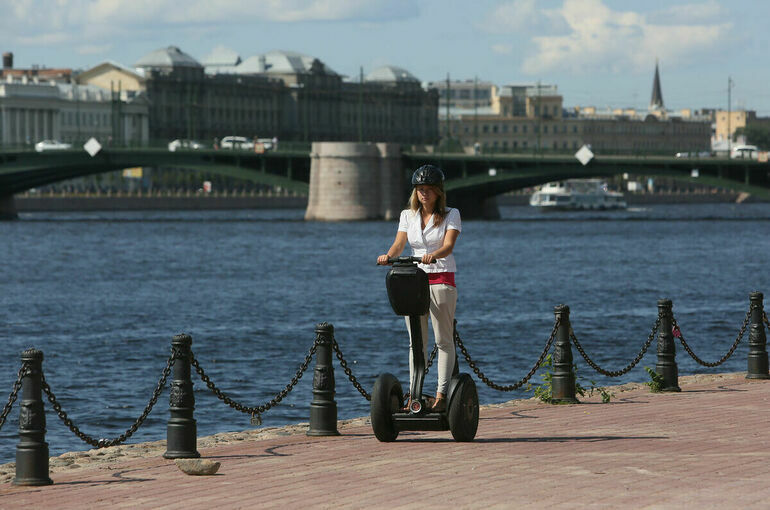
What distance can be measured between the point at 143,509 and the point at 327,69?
181267 millimetres

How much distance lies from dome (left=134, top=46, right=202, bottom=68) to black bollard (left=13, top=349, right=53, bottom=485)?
160878 mm

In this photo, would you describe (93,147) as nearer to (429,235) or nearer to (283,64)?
(429,235)

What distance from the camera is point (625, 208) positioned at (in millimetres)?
153500

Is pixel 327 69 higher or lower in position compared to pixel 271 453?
higher

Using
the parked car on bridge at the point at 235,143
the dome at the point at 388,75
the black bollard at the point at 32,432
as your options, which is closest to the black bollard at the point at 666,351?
the black bollard at the point at 32,432

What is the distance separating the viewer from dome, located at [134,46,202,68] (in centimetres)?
16925

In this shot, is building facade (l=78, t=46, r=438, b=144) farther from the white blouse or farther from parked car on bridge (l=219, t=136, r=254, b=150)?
the white blouse

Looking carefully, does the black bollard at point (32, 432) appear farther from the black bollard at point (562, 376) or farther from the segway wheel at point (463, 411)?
the black bollard at point (562, 376)

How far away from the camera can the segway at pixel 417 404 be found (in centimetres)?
1064

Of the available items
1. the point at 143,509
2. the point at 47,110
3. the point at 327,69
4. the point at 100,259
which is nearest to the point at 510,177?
the point at 100,259

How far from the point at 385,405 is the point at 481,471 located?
4.46 ft

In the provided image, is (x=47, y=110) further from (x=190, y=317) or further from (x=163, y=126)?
(x=190, y=317)

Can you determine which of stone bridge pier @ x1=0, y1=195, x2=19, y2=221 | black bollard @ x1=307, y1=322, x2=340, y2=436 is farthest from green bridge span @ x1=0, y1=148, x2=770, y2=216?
black bollard @ x1=307, y1=322, x2=340, y2=436

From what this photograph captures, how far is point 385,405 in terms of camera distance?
11078 millimetres
